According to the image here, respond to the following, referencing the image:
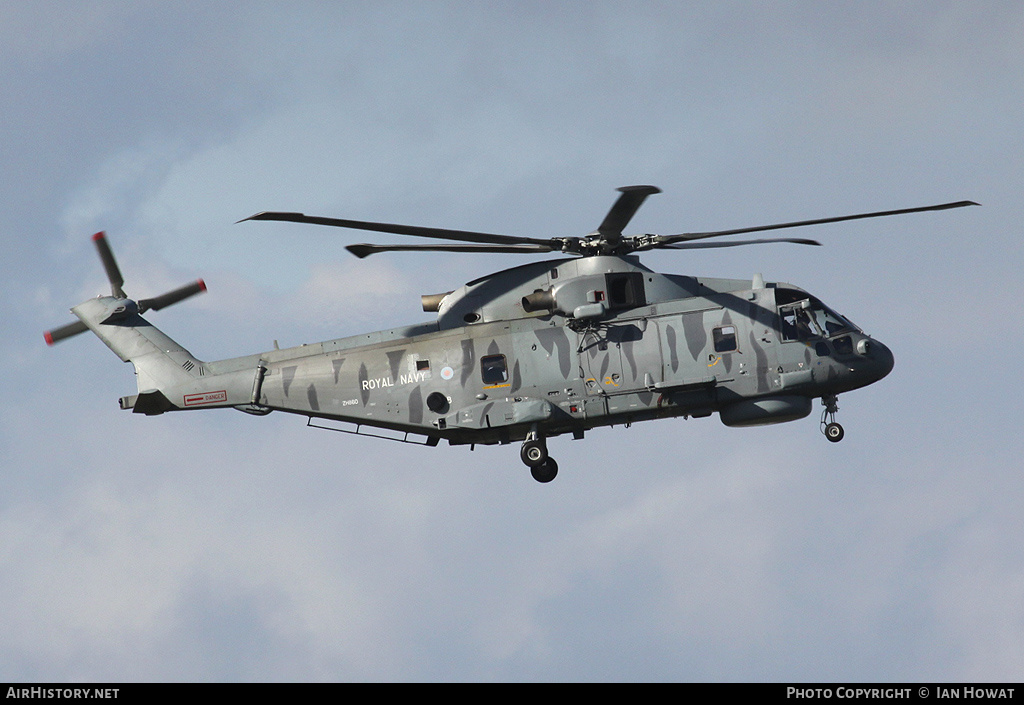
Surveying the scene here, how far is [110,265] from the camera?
117 ft

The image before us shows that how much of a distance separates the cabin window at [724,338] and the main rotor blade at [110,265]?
53.7 ft

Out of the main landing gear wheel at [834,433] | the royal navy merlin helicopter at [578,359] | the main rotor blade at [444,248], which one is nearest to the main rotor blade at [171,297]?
the royal navy merlin helicopter at [578,359]

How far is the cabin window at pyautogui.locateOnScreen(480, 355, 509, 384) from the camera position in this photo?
32.3 meters

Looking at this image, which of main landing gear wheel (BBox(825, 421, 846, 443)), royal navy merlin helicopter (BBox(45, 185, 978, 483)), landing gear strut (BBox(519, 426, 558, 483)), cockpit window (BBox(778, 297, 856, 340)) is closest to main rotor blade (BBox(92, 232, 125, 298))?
royal navy merlin helicopter (BBox(45, 185, 978, 483))

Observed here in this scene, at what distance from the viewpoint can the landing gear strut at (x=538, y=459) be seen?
32375 millimetres

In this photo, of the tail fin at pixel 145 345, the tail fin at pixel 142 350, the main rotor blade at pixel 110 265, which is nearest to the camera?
the tail fin at pixel 145 345

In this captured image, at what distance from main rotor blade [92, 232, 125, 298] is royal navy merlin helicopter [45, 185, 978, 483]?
15.7 feet

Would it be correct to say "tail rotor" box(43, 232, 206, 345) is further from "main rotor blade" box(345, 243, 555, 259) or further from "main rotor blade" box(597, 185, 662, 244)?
"main rotor blade" box(597, 185, 662, 244)

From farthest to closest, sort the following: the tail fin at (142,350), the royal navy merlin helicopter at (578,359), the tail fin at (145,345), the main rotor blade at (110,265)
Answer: the main rotor blade at (110,265), the tail fin at (142,350), the tail fin at (145,345), the royal navy merlin helicopter at (578,359)

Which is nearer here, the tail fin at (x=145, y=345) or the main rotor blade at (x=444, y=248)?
the main rotor blade at (x=444, y=248)

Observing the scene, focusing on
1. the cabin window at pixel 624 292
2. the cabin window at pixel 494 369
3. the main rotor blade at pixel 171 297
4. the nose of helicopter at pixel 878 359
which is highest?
the main rotor blade at pixel 171 297

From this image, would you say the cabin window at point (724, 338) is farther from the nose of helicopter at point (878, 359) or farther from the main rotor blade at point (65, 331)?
the main rotor blade at point (65, 331)

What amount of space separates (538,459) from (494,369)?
2523mm
